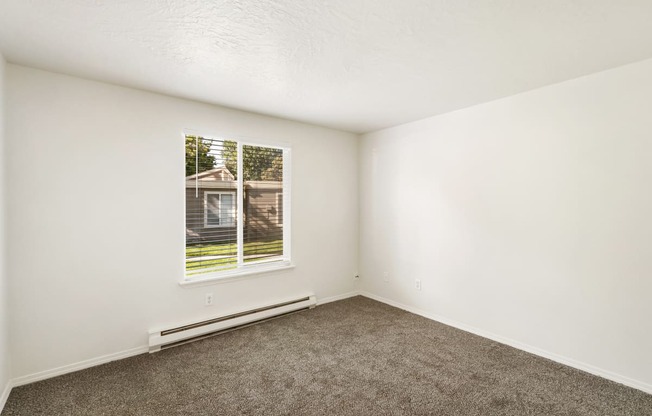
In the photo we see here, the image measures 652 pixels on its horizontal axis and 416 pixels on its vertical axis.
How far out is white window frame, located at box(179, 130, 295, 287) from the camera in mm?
3175

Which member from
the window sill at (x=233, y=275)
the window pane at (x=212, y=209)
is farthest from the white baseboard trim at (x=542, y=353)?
the window pane at (x=212, y=209)

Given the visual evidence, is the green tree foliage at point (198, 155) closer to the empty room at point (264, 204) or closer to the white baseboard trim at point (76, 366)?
the empty room at point (264, 204)

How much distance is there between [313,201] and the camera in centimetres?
407

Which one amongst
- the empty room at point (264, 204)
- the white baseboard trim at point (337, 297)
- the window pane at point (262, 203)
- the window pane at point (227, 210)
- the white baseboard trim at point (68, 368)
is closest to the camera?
the empty room at point (264, 204)

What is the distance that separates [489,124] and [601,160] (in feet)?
3.20

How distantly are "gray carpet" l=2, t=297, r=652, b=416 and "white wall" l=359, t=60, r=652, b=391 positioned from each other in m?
0.33

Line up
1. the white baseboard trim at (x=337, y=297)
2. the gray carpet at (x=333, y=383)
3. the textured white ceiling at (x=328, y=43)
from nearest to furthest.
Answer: the textured white ceiling at (x=328, y=43), the gray carpet at (x=333, y=383), the white baseboard trim at (x=337, y=297)

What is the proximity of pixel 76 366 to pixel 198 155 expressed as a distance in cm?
210

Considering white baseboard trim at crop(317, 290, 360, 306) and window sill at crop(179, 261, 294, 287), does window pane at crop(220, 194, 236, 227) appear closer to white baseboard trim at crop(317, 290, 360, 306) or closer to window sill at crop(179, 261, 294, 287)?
window sill at crop(179, 261, 294, 287)

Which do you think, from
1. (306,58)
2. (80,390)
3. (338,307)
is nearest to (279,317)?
(338,307)

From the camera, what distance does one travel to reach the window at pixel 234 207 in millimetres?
3156

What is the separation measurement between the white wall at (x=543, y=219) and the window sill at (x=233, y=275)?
160 cm

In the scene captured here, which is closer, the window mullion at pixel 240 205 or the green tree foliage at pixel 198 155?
the green tree foliage at pixel 198 155

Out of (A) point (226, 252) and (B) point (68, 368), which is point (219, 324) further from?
(B) point (68, 368)
